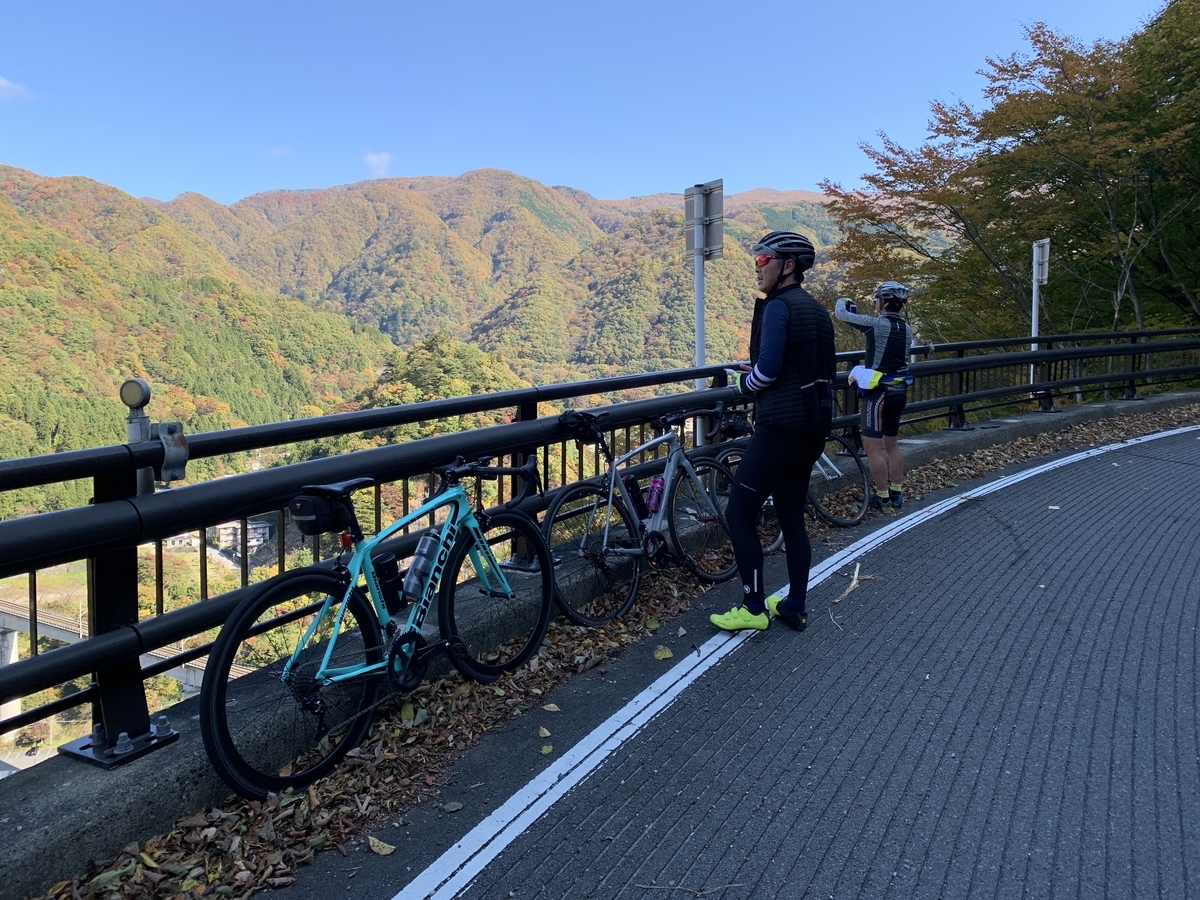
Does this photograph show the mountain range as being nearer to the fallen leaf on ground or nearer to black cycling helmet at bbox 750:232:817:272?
black cycling helmet at bbox 750:232:817:272

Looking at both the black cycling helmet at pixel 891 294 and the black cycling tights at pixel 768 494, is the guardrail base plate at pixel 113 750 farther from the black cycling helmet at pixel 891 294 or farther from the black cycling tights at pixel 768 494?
the black cycling helmet at pixel 891 294

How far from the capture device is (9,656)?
329cm

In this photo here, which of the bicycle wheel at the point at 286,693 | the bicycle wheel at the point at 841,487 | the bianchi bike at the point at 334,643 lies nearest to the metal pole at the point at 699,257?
the bicycle wheel at the point at 841,487

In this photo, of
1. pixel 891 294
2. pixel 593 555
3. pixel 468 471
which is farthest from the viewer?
pixel 891 294

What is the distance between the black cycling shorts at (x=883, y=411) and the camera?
8.30 m

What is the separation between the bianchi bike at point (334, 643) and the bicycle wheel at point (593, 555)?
76 cm

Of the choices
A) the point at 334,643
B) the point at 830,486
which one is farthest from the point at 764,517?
the point at 334,643

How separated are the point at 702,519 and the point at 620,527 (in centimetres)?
82

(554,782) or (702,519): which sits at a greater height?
(702,519)

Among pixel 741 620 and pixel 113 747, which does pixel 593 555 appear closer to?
pixel 741 620

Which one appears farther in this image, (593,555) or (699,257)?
(699,257)

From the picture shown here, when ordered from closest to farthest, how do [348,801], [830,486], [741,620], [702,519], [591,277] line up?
[348,801], [741,620], [702,519], [830,486], [591,277]

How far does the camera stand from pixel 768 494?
5.34 m

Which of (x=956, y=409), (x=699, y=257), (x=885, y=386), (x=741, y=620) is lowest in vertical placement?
(x=741, y=620)
